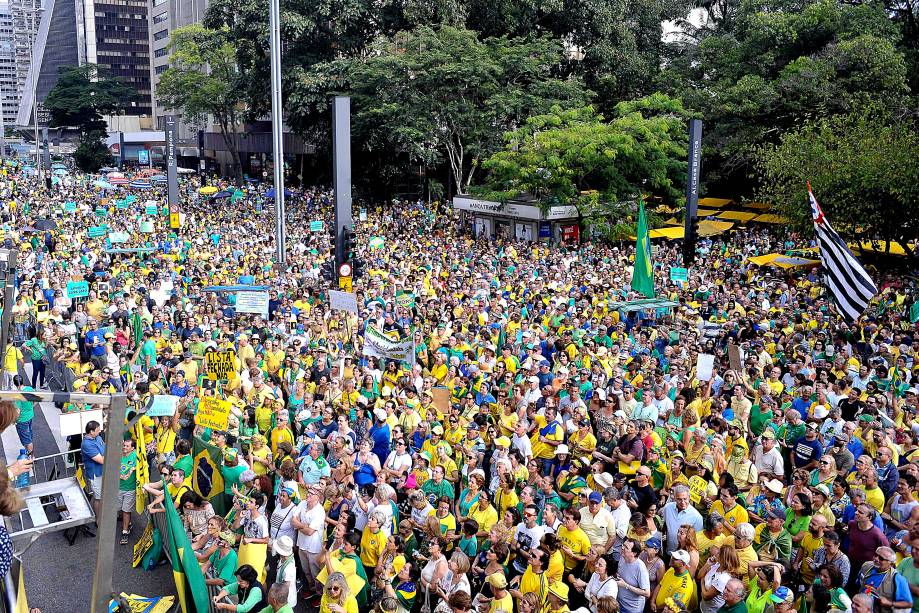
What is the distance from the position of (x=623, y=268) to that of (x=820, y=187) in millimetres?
5469

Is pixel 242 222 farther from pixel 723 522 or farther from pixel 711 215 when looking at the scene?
pixel 723 522

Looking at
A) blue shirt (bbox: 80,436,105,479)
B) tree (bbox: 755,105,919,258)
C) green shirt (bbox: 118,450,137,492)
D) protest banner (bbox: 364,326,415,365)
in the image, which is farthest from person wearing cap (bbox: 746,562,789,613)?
tree (bbox: 755,105,919,258)

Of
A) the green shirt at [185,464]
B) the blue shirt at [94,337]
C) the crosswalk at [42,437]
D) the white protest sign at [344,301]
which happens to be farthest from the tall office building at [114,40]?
the green shirt at [185,464]

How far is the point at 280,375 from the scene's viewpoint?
44.6 feet

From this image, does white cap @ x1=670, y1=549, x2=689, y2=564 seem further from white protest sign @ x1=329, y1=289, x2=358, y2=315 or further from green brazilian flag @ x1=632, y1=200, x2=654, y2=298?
green brazilian flag @ x1=632, y1=200, x2=654, y2=298

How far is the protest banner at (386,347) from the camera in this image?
44.4 ft

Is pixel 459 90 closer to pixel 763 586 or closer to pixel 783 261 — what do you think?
pixel 783 261

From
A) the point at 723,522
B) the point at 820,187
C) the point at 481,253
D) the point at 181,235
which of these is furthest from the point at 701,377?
the point at 181,235

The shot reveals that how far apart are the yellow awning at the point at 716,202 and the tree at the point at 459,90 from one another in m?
7.52

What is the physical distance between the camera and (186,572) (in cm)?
739

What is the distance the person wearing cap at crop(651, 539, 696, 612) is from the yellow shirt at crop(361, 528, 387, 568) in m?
2.43

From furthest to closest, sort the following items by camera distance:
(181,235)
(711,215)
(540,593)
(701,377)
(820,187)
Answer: (711,215) < (181,235) < (820,187) < (701,377) < (540,593)

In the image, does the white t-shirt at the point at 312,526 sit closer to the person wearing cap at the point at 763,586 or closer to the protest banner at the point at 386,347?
the person wearing cap at the point at 763,586

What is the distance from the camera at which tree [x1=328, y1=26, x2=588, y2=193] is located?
3553 centimetres
